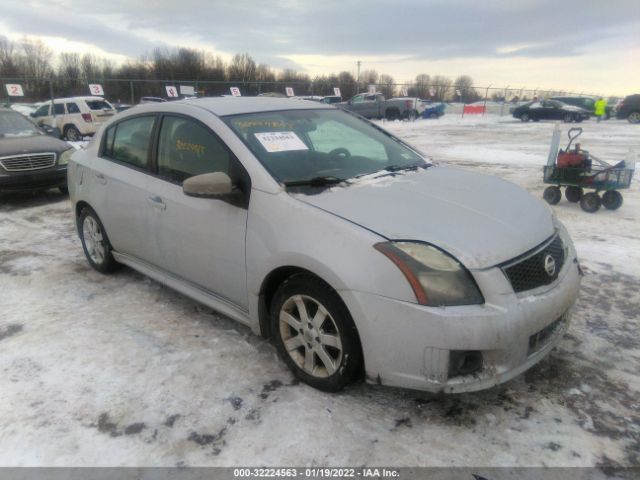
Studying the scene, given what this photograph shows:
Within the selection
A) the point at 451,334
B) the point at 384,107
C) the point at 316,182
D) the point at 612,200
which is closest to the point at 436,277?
the point at 451,334

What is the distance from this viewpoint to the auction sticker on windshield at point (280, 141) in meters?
3.06

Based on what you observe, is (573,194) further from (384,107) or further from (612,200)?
(384,107)

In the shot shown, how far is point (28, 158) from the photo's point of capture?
7520 mm

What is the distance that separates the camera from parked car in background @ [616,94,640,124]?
2652 centimetres

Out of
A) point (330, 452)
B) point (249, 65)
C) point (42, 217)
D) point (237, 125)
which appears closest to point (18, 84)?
point (42, 217)

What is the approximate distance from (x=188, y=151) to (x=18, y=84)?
20314mm

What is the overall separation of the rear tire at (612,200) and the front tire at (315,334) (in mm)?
5854

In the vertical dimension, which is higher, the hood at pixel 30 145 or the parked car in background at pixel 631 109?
the parked car in background at pixel 631 109

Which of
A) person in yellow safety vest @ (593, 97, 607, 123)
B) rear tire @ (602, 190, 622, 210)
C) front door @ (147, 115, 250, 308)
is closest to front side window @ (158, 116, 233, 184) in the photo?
front door @ (147, 115, 250, 308)

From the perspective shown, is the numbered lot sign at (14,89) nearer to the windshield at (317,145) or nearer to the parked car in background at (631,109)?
the windshield at (317,145)

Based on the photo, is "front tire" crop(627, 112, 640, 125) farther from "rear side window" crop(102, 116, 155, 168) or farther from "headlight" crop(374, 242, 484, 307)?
"headlight" crop(374, 242, 484, 307)

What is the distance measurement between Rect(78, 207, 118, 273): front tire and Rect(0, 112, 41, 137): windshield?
4.81 m

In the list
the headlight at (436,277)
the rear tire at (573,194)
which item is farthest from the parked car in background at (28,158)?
the rear tire at (573,194)

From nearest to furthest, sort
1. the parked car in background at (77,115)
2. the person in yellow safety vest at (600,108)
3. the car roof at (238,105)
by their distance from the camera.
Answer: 1. the car roof at (238,105)
2. the parked car in background at (77,115)
3. the person in yellow safety vest at (600,108)
